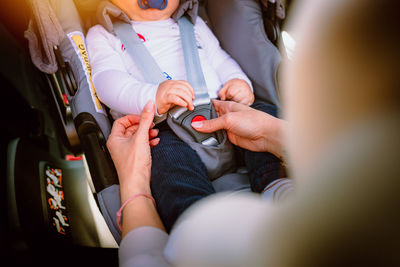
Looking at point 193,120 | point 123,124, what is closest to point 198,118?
point 193,120

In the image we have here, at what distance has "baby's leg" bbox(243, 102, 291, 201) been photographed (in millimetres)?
629

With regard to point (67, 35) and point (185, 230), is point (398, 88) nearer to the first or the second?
point (185, 230)

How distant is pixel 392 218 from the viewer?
152mm

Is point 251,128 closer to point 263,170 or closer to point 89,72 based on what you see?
point 263,170

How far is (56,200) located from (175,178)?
1.90 ft

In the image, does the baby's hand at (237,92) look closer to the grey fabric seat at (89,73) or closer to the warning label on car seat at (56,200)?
the grey fabric seat at (89,73)

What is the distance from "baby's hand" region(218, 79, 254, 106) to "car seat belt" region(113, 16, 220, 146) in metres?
0.11

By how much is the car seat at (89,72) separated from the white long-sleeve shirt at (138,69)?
4cm

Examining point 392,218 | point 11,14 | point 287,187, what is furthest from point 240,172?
point 11,14

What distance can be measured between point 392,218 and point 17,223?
3.23 ft

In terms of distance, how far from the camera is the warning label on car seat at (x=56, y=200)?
867 millimetres

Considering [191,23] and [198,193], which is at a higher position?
[191,23]

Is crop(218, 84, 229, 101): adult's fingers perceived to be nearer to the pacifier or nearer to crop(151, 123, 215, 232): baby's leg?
crop(151, 123, 215, 232): baby's leg

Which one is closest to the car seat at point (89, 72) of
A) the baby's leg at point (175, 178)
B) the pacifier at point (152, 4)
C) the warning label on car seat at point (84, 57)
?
the warning label on car seat at point (84, 57)
